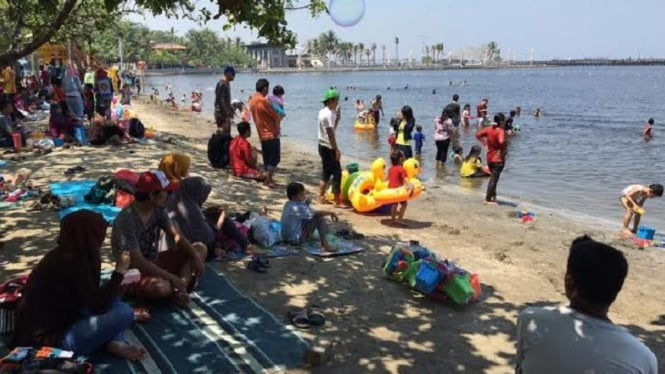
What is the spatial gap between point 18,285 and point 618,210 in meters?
10.8

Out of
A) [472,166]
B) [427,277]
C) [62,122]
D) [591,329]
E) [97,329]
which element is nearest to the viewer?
[591,329]

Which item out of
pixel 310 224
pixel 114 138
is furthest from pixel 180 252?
pixel 114 138

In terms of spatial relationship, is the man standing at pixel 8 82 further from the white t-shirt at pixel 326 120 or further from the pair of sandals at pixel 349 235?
the pair of sandals at pixel 349 235

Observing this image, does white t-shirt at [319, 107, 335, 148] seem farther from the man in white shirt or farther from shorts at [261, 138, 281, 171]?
the man in white shirt

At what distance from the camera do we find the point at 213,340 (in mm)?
4316

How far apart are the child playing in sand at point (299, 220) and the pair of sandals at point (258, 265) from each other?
0.81 m

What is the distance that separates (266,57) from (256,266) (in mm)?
162294

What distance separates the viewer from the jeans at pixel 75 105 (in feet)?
42.7

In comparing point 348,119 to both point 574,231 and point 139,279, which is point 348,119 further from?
point 139,279

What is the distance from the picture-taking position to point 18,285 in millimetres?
4379

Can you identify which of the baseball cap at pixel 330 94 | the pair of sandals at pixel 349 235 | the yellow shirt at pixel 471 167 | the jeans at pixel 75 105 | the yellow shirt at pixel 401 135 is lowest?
the yellow shirt at pixel 471 167

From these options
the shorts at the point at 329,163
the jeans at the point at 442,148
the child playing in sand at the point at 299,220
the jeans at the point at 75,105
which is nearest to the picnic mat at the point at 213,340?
the child playing in sand at the point at 299,220

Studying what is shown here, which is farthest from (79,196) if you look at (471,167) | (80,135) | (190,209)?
(471,167)

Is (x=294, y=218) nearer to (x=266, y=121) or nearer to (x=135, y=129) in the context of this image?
(x=266, y=121)
